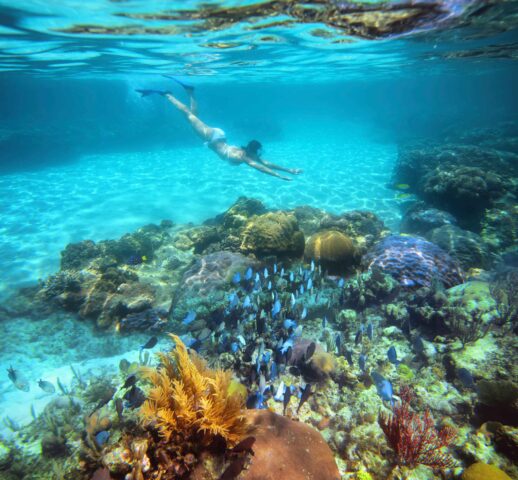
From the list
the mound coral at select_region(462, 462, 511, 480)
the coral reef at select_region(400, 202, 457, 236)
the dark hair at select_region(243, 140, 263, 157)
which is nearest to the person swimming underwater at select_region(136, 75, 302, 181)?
the dark hair at select_region(243, 140, 263, 157)

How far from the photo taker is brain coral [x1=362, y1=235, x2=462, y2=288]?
7.88 m

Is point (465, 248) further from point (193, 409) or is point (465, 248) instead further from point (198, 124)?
point (198, 124)

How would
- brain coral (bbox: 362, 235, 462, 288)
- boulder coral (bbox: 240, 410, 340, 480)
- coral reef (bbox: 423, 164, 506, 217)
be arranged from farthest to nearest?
coral reef (bbox: 423, 164, 506, 217) < brain coral (bbox: 362, 235, 462, 288) < boulder coral (bbox: 240, 410, 340, 480)

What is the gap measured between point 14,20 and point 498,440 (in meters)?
20.0

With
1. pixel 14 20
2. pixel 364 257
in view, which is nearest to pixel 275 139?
pixel 14 20

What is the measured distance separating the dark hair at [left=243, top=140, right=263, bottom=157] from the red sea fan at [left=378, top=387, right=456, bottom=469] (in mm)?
11205

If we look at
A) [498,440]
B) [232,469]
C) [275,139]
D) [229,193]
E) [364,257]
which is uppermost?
[232,469]

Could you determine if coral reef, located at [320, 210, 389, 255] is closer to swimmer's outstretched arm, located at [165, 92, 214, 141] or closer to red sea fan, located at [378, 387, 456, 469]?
red sea fan, located at [378, 387, 456, 469]

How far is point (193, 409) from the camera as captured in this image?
119 inches

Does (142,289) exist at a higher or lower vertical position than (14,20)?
lower

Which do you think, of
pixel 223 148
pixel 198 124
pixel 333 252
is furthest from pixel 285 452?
pixel 198 124

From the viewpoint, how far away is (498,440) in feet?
12.7

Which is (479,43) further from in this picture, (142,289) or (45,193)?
(45,193)

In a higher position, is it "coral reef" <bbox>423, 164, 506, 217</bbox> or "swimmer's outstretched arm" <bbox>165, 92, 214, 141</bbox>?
"swimmer's outstretched arm" <bbox>165, 92, 214, 141</bbox>
